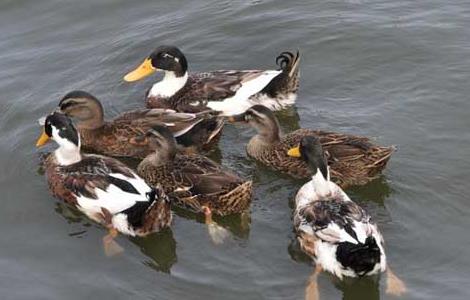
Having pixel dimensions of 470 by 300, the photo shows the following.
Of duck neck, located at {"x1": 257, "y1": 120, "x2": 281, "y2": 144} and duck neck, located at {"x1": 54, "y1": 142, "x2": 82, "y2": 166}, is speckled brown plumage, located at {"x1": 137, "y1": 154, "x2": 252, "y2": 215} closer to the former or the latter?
duck neck, located at {"x1": 54, "y1": 142, "x2": 82, "y2": 166}

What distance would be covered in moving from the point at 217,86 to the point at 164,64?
0.69m

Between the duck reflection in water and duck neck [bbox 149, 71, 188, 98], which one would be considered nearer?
the duck reflection in water

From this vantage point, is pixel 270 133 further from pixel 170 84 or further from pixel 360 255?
pixel 360 255

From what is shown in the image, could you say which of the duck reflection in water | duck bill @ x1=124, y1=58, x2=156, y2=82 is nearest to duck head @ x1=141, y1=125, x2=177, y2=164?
the duck reflection in water

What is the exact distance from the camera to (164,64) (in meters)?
10.0

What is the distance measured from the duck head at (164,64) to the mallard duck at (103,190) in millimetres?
1610

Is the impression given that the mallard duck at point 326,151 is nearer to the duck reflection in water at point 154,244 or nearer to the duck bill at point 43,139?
the duck reflection in water at point 154,244

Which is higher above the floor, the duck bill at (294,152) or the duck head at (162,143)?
the duck head at (162,143)

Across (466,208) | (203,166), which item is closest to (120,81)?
(203,166)

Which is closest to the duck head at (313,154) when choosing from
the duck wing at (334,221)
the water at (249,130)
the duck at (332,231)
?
the duck at (332,231)

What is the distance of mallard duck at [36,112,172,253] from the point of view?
7746 mm

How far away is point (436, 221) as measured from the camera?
7883mm

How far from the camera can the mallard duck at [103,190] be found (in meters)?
7.75

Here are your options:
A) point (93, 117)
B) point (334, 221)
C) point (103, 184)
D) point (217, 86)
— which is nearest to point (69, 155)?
point (103, 184)
